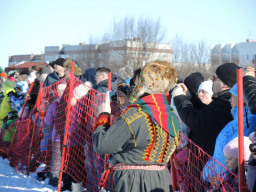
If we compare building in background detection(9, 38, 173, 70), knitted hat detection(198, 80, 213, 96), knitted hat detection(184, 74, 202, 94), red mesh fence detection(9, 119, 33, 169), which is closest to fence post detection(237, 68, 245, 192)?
knitted hat detection(198, 80, 213, 96)

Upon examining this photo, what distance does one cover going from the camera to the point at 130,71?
6.14 meters

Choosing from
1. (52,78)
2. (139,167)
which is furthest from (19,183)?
(139,167)

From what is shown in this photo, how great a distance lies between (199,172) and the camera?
11.8ft

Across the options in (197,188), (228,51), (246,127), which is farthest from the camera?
(228,51)

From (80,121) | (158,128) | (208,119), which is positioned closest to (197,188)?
(208,119)

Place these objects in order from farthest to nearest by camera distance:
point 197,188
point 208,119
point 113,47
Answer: point 113,47
point 208,119
point 197,188

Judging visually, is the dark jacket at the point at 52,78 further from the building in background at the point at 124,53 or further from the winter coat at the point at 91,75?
the building in background at the point at 124,53

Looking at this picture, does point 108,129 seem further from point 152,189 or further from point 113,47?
point 113,47

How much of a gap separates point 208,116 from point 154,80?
1.09m

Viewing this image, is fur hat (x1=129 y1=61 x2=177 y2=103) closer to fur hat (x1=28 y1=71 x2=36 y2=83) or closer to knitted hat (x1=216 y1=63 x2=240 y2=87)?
knitted hat (x1=216 y1=63 x2=240 y2=87)

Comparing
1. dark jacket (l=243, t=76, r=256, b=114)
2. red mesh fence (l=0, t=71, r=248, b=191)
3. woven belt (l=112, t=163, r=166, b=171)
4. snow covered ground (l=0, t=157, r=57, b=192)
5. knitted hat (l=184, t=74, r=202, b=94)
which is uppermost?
dark jacket (l=243, t=76, r=256, b=114)

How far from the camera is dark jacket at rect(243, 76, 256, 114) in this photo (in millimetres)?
2619

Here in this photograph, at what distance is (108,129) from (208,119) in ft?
4.40

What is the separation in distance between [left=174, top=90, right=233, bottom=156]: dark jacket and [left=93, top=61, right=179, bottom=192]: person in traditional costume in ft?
2.83
